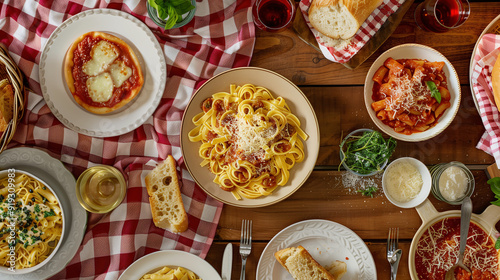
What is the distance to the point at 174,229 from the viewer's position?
357cm

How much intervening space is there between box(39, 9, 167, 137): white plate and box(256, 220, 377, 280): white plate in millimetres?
1536

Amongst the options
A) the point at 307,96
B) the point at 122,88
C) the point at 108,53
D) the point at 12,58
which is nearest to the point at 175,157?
the point at 122,88

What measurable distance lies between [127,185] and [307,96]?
1711 mm

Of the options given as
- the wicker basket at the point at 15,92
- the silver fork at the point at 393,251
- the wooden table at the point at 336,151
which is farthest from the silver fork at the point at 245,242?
the wicker basket at the point at 15,92

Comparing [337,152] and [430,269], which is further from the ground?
[337,152]

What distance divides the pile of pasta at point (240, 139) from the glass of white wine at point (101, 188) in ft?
2.38

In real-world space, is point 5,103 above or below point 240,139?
above

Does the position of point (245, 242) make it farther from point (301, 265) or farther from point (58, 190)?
point (58, 190)

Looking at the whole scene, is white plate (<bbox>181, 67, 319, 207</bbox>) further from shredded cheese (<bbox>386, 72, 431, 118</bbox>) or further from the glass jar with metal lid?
the glass jar with metal lid

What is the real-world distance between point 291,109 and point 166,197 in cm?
127

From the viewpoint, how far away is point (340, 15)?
3.39m

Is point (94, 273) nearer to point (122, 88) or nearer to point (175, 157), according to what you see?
Result: point (175, 157)

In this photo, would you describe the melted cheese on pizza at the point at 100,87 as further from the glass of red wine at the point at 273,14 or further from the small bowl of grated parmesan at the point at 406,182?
the small bowl of grated parmesan at the point at 406,182

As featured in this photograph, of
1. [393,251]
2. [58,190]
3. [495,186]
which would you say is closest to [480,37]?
[495,186]
